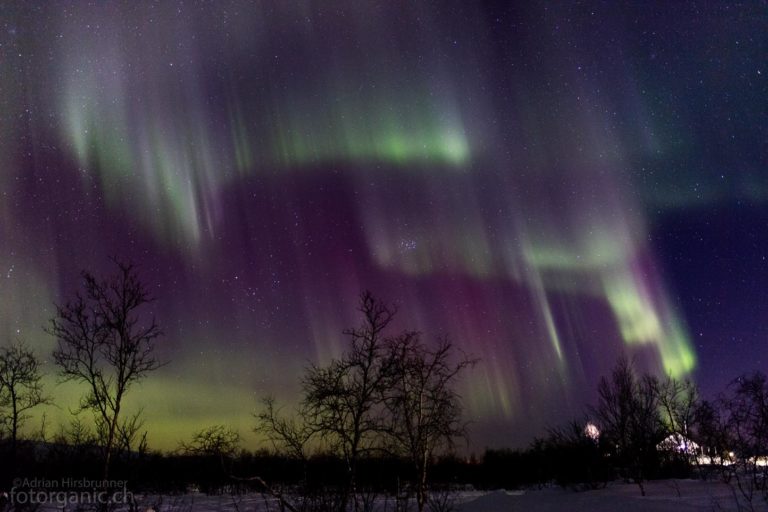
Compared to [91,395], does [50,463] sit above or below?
below

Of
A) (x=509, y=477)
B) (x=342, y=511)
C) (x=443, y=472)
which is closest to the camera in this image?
(x=342, y=511)

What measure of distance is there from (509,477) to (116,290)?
39892 millimetres

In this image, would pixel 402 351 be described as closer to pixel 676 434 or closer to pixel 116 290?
pixel 116 290

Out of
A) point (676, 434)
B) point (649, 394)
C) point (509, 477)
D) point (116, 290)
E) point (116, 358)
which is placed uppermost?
point (116, 290)

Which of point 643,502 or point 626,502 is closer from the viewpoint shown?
point 643,502

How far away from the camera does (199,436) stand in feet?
22.5

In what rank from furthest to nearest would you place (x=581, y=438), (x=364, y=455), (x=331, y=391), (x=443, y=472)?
(x=443, y=472) → (x=581, y=438) → (x=331, y=391) → (x=364, y=455)

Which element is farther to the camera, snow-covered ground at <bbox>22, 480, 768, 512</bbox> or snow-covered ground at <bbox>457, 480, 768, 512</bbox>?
snow-covered ground at <bbox>457, 480, 768, 512</bbox>

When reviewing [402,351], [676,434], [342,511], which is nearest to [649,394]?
[676,434]

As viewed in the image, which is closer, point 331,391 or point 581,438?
point 331,391

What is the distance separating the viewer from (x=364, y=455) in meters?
16.0

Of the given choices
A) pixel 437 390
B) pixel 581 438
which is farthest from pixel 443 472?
pixel 437 390

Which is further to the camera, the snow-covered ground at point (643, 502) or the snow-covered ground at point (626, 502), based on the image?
the snow-covered ground at point (643, 502)

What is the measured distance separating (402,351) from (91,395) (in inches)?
464
